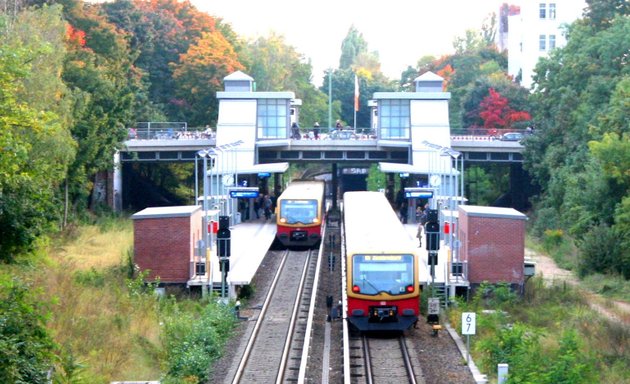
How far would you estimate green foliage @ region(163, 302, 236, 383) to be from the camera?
775 inches

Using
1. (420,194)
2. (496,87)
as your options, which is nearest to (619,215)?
(420,194)

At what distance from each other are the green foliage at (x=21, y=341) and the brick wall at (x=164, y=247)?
11.7 meters

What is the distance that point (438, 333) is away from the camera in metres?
24.3

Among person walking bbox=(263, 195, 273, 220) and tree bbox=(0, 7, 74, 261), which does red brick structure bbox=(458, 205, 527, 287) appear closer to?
tree bbox=(0, 7, 74, 261)

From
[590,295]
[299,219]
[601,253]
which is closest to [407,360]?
[590,295]

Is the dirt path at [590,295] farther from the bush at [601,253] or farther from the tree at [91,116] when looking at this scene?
the tree at [91,116]

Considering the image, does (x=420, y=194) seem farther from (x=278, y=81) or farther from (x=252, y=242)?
(x=278, y=81)

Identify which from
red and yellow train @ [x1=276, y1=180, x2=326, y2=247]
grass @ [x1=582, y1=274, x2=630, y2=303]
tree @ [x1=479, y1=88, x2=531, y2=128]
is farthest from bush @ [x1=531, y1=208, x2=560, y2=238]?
tree @ [x1=479, y1=88, x2=531, y2=128]

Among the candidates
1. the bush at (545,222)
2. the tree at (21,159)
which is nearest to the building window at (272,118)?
the bush at (545,222)

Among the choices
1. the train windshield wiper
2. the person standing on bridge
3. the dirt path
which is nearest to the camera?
the train windshield wiper

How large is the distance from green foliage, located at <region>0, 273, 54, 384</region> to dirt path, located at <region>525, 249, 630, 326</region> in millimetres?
13264

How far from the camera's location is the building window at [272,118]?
180 feet

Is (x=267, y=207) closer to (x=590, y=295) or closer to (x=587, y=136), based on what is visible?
(x=587, y=136)

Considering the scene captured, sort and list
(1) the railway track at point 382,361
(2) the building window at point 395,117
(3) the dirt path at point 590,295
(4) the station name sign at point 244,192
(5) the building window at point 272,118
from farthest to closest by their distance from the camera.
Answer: (2) the building window at point 395,117 < (5) the building window at point 272,118 < (4) the station name sign at point 244,192 < (3) the dirt path at point 590,295 < (1) the railway track at point 382,361
